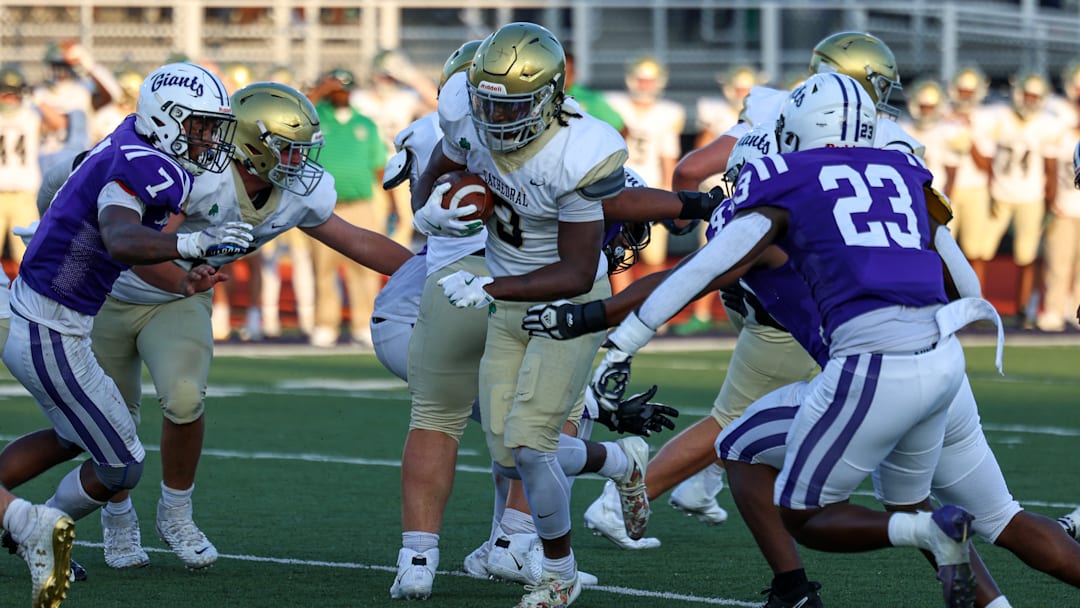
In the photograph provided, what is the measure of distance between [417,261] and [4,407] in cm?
434

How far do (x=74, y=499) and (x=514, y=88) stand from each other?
74.2 inches

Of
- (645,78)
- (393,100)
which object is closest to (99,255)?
(393,100)

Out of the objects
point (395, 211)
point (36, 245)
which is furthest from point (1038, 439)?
point (395, 211)

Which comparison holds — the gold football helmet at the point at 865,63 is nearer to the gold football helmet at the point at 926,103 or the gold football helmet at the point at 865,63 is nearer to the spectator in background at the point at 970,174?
the gold football helmet at the point at 926,103

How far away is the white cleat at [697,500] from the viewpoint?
6.12m

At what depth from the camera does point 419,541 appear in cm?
500

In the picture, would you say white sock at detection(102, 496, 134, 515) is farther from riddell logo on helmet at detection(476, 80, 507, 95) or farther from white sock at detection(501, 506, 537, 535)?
riddell logo on helmet at detection(476, 80, 507, 95)

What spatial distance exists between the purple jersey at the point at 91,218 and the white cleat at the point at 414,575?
119 cm

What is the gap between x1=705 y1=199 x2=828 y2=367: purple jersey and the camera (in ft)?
14.4

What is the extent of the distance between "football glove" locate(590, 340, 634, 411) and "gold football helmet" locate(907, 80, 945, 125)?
32.0 feet

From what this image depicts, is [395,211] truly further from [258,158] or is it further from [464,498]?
[258,158]

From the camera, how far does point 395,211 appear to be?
1316cm

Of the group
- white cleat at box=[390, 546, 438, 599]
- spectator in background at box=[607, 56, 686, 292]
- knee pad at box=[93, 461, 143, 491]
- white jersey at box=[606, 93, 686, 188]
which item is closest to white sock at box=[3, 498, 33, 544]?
knee pad at box=[93, 461, 143, 491]

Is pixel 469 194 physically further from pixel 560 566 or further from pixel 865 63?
pixel 865 63
